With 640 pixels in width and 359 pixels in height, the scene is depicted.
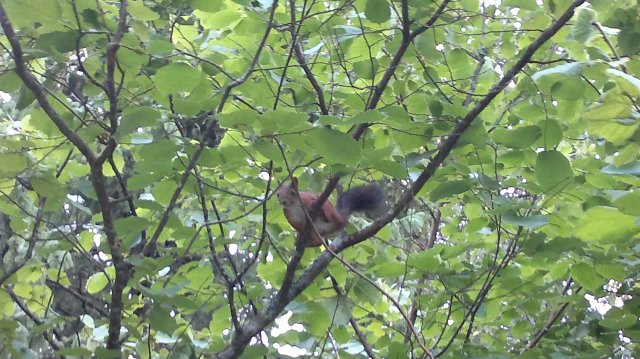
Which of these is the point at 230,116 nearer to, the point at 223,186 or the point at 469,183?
the point at 469,183

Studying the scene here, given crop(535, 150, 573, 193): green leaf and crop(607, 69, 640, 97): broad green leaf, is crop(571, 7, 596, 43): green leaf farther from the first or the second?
crop(535, 150, 573, 193): green leaf

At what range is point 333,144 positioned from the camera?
5.14 ft

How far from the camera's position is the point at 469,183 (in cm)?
203

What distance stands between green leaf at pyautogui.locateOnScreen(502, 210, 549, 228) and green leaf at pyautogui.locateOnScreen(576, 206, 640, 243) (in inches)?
4.1

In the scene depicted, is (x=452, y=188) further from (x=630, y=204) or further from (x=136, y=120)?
(x=136, y=120)

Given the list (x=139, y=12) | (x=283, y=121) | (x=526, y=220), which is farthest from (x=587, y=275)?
(x=139, y=12)

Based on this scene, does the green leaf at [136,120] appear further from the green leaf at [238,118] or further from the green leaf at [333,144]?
the green leaf at [333,144]

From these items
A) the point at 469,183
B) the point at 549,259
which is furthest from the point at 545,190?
the point at 549,259

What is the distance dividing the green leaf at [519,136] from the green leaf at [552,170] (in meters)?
0.09

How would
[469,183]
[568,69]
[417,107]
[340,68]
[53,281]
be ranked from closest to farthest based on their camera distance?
[568,69]
[469,183]
[417,107]
[340,68]
[53,281]

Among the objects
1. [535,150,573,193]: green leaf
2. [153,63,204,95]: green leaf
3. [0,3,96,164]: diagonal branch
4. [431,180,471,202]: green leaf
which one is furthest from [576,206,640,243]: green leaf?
[0,3,96,164]: diagonal branch

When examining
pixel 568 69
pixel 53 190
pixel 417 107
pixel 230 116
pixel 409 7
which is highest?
pixel 409 7

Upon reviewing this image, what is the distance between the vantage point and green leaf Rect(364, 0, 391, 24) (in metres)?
1.91

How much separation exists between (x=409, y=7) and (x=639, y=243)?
1.00 meters
